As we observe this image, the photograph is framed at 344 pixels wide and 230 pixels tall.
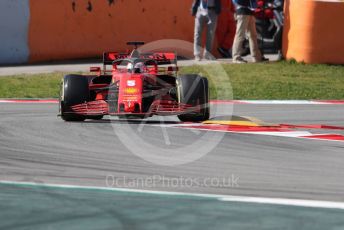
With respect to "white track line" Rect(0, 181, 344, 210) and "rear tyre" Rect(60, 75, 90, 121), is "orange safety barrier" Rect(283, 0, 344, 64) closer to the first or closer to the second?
"rear tyre" Rect(60, 75, 90, 121)

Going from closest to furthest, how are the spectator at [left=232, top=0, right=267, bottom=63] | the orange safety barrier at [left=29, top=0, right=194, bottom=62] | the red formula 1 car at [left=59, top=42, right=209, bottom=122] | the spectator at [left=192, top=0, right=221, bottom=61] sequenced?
the red formula 1 car at [left=59, top=42, right=209, bottom=122]
the spectator at [left=232, top=0, right=267, bottom=63]
the spectator at [left=192, top=0, right=221, bottom=61]
the orange safety barrier at [left=29, top=0, right=194, bottom=62]

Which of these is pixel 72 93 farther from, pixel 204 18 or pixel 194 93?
pixel 204 18

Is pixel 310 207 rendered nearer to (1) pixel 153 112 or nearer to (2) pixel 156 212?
(2) pixel 156 212

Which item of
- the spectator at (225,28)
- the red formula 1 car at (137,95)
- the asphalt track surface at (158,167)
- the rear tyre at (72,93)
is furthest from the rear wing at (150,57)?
the spectator at (225,28)

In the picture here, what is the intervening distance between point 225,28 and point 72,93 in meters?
10.9

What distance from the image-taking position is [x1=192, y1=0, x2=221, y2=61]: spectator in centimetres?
1936

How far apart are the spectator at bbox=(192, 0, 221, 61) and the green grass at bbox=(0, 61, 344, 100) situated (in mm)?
518

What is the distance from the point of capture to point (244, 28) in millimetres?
19000

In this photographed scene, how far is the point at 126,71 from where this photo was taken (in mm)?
11555

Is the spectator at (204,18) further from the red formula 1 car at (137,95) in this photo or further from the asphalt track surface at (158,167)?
the red formula 1 car at (137,95)

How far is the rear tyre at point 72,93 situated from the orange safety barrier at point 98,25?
8.27m

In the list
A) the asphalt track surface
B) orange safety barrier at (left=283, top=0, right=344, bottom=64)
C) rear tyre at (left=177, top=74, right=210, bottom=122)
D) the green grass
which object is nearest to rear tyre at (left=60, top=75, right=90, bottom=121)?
the asphalt track surface

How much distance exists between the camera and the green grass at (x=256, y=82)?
1584 cm

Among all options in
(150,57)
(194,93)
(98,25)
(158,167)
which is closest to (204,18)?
(98,25)
